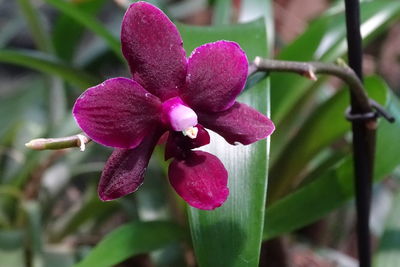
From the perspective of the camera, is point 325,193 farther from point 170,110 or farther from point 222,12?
point 222,12

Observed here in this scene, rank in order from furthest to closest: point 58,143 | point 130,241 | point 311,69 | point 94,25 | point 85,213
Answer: point 85,213 < point 94,25 < point 130,241 < point 311,69 < point 58,143

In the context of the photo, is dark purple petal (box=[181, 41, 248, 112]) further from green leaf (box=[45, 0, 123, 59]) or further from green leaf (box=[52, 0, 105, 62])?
green leaf (box=[52, 0, 105, 62])

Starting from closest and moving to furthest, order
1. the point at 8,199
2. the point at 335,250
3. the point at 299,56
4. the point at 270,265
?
1. the point at 299,56
2. the point at 270,265
3. the point at 8,199
4. the point at 335,250

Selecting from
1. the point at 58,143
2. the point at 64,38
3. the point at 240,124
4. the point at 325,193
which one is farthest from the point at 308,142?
the point at 64,38

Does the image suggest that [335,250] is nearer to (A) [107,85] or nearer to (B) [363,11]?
(B) [363,11]

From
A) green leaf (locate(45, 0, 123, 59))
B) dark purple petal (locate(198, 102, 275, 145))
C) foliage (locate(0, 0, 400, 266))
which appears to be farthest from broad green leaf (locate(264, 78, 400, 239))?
green leaf (locate(45, 0, 123, 59))

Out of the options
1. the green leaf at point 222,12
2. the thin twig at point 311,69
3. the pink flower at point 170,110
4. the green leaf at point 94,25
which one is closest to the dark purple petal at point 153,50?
the pink flower at point 170,110

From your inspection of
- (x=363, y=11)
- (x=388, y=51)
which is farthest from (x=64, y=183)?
(x=388, y=51)
